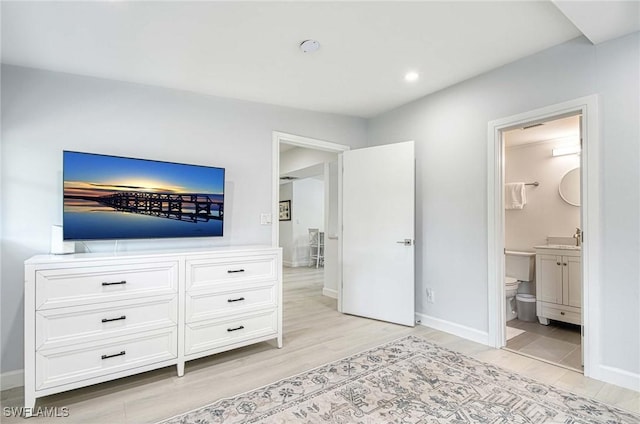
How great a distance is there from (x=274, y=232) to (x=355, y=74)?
5.69ft

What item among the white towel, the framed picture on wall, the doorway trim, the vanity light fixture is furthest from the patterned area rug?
the framed picture on wall

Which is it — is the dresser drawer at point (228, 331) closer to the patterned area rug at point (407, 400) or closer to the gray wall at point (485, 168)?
the patterned area rug at point (407, 400)

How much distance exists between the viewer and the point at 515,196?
424 cm

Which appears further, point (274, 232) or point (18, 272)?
point (274, 232)

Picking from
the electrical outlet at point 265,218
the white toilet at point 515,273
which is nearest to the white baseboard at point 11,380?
the electrical outlet at point 265,218

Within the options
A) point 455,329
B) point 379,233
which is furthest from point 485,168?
point 455,329

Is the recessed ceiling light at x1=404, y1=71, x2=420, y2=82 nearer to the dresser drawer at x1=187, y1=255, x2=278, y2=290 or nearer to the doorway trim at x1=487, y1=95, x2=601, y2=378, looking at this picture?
the doorway trim at x1=487, y1=95, x2=601, y2=378

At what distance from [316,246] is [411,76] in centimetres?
592

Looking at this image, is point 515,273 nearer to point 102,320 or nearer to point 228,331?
point 228,331

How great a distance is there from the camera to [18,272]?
234 centimetres

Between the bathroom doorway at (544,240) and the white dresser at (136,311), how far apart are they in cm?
232

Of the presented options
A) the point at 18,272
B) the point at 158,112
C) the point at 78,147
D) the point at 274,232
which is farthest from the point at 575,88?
the point at 18,272

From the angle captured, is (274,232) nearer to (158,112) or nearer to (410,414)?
(158,112)

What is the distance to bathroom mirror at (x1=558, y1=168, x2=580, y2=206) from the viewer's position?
3.82 metres
